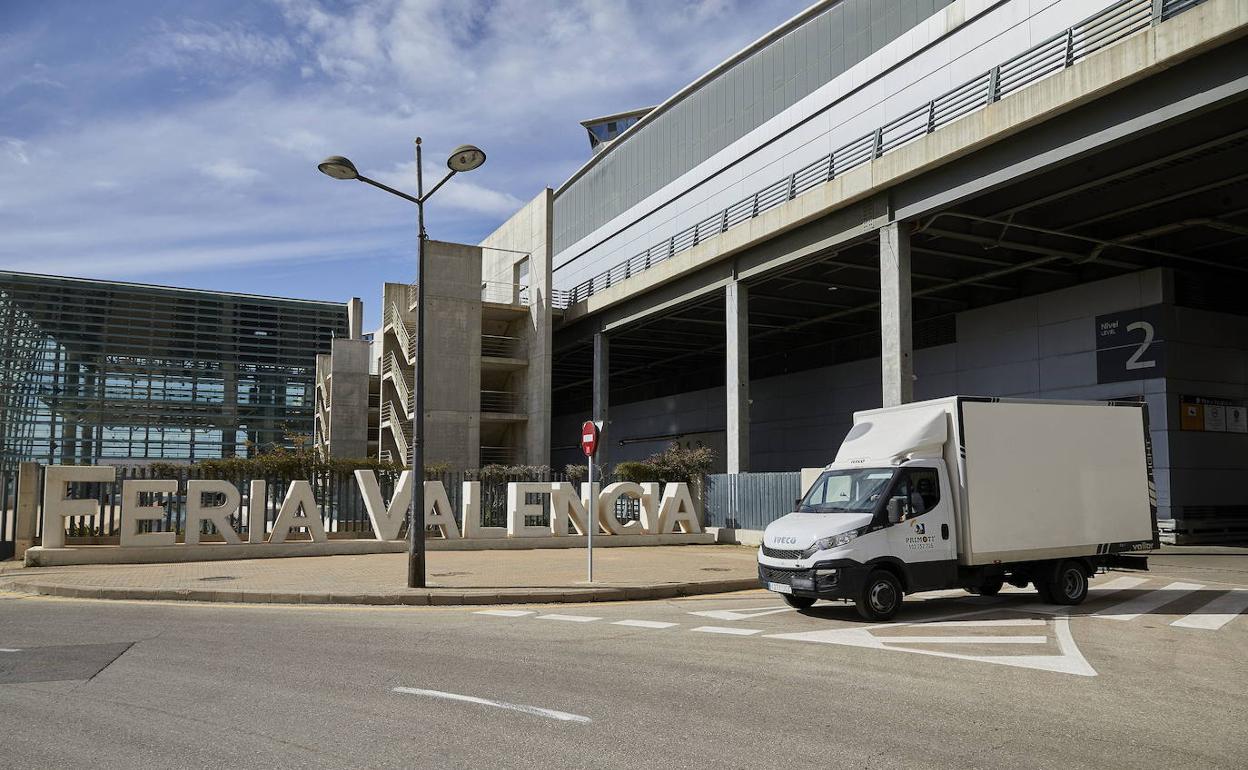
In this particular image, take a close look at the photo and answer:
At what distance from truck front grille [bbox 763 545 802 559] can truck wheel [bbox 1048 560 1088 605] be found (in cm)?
405

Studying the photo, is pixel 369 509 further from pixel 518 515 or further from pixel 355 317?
pixel 355 317

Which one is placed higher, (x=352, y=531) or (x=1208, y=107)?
(x=1208, y=107)

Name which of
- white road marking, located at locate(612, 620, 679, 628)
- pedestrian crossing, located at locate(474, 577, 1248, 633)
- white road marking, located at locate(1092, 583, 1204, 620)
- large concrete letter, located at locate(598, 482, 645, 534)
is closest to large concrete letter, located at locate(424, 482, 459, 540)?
large concrete letter, located at locate(598, 482, 645, 534)

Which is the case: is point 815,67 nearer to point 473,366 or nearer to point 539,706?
point 473,366

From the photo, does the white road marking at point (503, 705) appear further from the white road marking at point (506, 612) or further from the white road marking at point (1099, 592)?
the white road marking at point (1099, 592)

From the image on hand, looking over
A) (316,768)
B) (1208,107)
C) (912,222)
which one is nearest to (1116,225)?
(912,222)

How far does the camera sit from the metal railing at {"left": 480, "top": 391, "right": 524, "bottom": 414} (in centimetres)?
4400

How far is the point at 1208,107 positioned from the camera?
17.1m

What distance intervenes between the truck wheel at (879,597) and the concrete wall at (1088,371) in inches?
635

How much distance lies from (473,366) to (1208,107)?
30197 millimetres

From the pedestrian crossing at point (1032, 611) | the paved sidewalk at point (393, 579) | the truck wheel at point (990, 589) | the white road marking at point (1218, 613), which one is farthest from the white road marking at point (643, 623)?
the white road marking at point (1218, 613)

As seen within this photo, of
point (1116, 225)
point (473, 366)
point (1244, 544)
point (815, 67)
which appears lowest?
point (1244, 544)

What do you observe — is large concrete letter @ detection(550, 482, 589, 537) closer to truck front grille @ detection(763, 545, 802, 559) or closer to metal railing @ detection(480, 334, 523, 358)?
truck front grille @ detection(763, 545, 802, 559)

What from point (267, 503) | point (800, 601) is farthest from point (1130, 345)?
point (267, 503)
